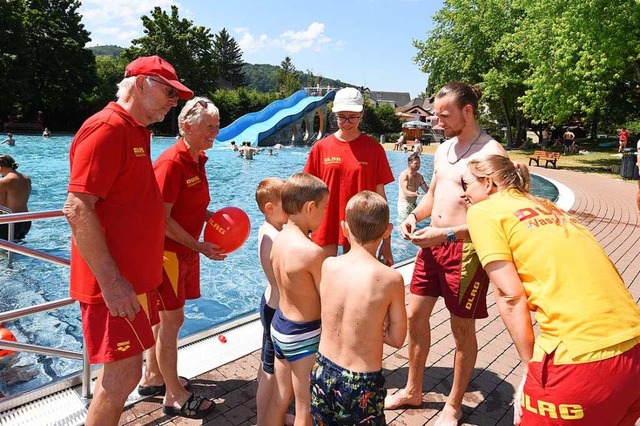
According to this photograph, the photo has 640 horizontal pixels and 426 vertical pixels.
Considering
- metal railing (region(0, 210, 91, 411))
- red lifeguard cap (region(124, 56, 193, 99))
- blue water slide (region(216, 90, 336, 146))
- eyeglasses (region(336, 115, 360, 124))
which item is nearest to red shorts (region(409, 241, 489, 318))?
eyeglasses (region(336, 115, 360, 124))

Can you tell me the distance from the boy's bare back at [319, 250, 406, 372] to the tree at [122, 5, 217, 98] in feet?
166

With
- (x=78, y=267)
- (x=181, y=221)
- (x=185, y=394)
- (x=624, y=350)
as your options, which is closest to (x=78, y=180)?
(x=78, y=267)

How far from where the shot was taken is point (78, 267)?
7.52 ft

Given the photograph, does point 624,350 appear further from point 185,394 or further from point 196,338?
point 196,338

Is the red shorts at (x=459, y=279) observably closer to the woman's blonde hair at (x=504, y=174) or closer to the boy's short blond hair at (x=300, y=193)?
the woman's blonde hair at (x=504, y=174)

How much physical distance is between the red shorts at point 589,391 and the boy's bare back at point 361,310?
71 centimetres

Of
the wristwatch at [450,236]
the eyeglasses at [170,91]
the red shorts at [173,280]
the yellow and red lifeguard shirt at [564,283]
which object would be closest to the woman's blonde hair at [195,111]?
the eyeglasses at [170,91]

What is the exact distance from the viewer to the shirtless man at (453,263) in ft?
10.1

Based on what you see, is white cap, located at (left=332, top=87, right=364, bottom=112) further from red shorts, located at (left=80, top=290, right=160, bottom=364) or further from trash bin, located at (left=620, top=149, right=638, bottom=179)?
trash bin, located at (left=620, top=149, right=638, bottom=179)

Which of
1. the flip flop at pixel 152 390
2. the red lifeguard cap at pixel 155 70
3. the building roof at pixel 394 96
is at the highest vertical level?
the building roof at pixel 394 96

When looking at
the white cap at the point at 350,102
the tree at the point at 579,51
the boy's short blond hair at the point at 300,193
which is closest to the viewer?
the boy's short blond hair at the point at 300,193

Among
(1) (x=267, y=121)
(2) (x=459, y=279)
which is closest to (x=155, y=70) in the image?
(2) (x=459, y=279)

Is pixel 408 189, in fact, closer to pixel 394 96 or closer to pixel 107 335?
pixel 107 335

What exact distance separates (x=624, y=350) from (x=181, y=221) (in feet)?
8.77
